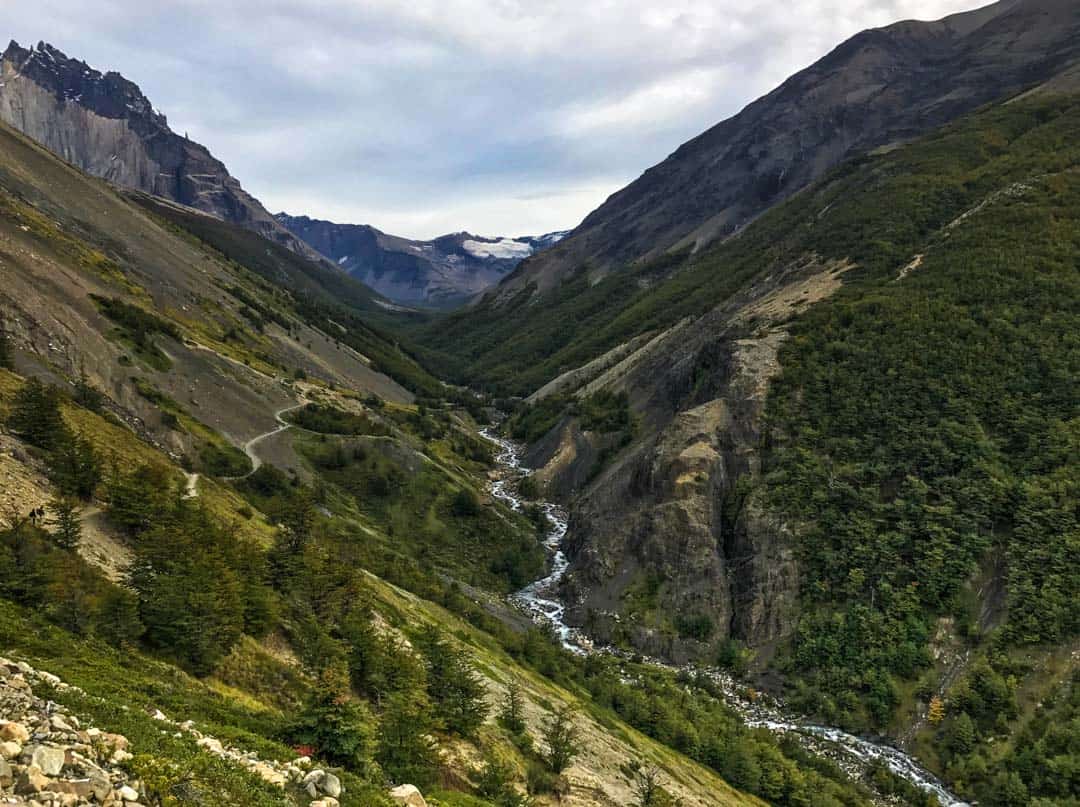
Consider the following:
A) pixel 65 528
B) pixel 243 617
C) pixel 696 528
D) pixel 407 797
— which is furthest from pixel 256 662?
pixel 696 528

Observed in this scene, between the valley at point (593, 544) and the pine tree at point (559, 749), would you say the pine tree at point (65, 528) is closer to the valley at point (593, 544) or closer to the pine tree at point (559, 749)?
the valley at point (593, 544)

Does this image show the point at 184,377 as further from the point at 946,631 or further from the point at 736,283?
the point at 736,283

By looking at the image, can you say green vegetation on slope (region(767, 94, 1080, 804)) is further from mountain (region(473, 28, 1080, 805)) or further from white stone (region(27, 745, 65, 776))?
white stone (region(27, 745, 65, 776))

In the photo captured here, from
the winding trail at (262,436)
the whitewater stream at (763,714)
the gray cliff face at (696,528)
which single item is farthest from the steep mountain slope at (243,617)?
the gray cliff face at (696,528)

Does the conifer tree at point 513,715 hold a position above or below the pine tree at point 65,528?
below

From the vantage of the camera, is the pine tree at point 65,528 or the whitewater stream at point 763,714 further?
the whitewater stream at point 763,714

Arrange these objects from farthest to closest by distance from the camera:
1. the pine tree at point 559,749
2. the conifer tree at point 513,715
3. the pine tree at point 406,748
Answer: the conifer tree at point 513,715
the pine tree at point 559,749
the pine tree at point 406,748

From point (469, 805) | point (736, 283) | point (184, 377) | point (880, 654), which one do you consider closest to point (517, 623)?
point (880, 654)
